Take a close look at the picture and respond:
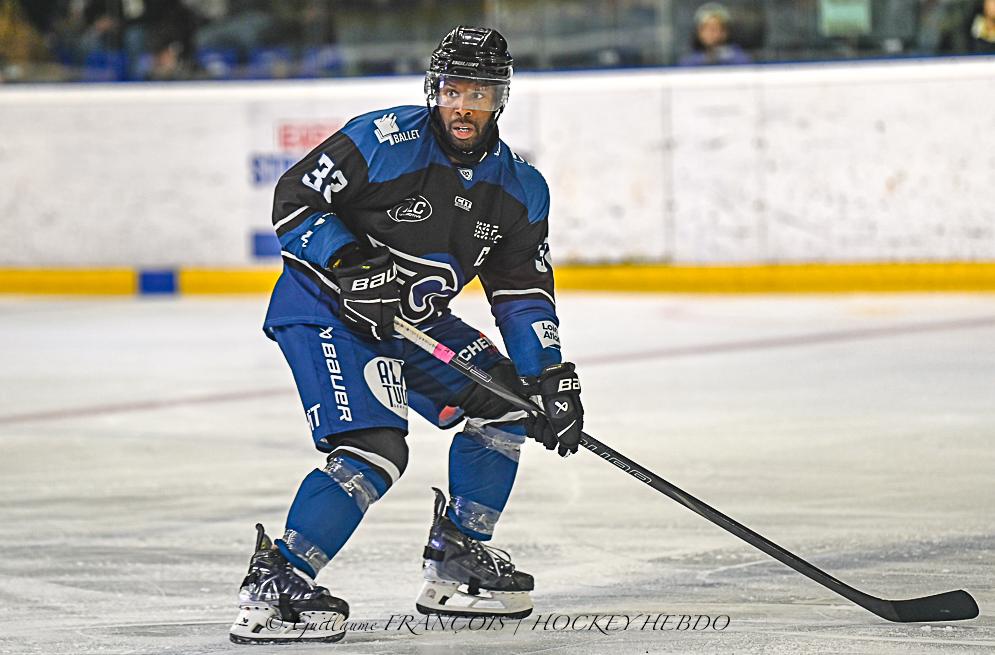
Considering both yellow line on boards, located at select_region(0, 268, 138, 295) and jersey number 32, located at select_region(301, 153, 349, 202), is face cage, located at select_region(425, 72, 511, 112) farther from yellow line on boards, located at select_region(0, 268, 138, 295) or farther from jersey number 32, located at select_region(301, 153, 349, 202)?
yellow line on boards, located at select_region(0, 268, 138, 295)

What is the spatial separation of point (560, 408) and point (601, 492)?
1333mm

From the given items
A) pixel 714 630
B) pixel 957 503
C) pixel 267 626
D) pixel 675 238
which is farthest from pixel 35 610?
pixel 675 238

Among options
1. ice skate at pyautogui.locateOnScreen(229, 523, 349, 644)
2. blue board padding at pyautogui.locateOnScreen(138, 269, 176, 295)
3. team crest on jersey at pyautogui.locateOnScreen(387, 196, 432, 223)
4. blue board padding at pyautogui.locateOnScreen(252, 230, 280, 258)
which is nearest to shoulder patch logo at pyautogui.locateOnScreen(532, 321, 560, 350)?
team crest on jersey at pyautogui.locateOnScreen(387, 196, 432, 223)

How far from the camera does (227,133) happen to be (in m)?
10.4

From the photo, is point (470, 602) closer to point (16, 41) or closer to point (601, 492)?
point (601, 492)

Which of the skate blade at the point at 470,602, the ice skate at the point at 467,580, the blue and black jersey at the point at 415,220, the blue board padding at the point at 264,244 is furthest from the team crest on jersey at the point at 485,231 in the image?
the blue board padding at the point at 264,244

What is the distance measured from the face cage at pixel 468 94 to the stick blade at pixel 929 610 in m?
1.11

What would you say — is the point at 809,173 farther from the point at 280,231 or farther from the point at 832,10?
the point at 280,231

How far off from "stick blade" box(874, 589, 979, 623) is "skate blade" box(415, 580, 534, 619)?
64 cm

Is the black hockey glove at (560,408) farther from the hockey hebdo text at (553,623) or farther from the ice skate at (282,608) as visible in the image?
the ice skate at (282,608)

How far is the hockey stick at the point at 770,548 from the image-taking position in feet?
10.7

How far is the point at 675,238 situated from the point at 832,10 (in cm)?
144

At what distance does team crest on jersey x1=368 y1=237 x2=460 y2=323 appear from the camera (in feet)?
11.1

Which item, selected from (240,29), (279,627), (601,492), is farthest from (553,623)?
(240,29)
